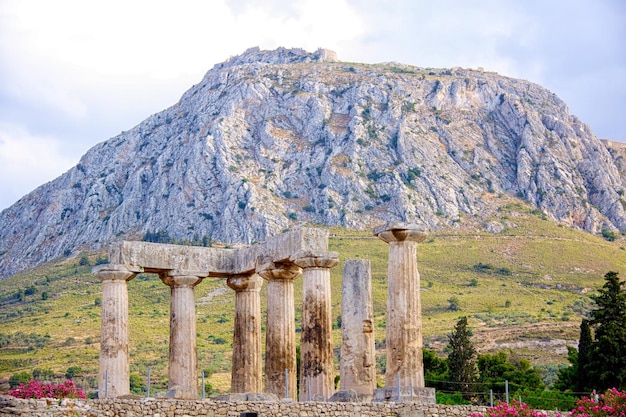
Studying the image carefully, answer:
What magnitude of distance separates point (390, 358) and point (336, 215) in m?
113

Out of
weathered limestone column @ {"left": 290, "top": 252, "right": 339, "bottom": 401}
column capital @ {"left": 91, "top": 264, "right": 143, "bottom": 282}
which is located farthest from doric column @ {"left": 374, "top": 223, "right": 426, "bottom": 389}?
column capital @ {"left": 91, "top": 264, "right": 143, "bottom": 282}

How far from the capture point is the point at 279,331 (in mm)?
35281

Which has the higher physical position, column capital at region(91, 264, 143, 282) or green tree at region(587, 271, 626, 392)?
column capital at region(91, 264, 143, 282)

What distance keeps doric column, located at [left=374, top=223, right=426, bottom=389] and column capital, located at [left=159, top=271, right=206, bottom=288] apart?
10402mm

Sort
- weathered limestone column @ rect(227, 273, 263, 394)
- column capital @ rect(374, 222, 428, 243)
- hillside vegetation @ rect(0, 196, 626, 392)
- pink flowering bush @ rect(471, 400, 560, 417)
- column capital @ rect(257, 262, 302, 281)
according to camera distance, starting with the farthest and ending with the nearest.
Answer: hillside vegetation @ rect(0, 196, 626, 392)
weathered limestone column @ rect(227, 273, 263, 394)
column capital @ rect(257, 262, 302, 281)
column capital @ rect(374, 222, 428, 243)
pink flowering bush @ rect(471, 400, 560, 417)

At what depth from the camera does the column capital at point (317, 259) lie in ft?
106

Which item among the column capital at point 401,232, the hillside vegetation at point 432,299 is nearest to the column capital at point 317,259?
the column capital at point 401,232

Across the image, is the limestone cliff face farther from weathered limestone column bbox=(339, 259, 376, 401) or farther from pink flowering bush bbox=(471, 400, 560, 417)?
pink flowering bush bbox=(471, 400, 560, 417)

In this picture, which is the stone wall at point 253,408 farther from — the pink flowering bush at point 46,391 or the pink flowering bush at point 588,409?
the pink flowering bush at point 46,391

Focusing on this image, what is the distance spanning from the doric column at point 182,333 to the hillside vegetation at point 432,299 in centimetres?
2648

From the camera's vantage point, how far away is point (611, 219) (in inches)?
6240

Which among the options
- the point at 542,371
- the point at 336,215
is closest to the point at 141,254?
the point at 542,371

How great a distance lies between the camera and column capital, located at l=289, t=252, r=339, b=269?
106 ft

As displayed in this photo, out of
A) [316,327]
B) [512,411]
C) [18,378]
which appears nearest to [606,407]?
[512,411]
